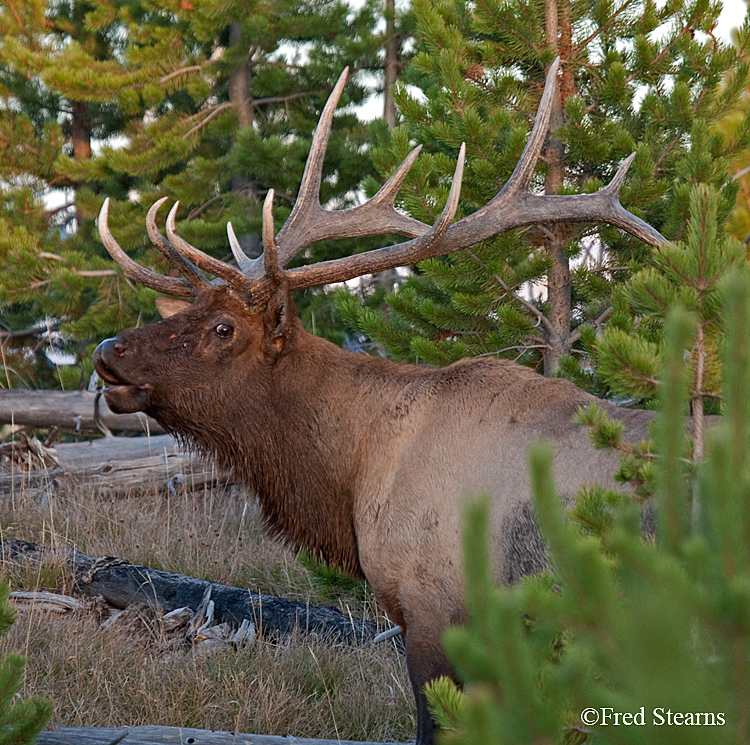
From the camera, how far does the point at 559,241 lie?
16.9ft

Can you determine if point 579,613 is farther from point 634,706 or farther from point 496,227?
point 496,227

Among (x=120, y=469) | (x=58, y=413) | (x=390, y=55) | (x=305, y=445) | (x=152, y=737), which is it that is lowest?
(x=152, y=737)

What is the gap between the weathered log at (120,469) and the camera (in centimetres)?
626

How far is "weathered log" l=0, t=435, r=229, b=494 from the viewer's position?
6262 millimetres

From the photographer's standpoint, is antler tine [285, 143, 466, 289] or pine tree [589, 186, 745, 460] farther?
antler tine [285, 143, 466, 289]

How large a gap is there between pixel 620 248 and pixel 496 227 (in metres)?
1.50

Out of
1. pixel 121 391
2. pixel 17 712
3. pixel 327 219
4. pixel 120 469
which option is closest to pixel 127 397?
pixel 121 391

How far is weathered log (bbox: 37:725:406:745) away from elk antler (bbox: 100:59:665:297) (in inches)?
70.1

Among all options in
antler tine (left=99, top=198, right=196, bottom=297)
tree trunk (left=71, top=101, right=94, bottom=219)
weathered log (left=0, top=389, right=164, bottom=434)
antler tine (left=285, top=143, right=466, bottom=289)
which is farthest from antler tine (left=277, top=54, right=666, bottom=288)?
tree trunk (left=71, top=101, right=94, bottom=219)

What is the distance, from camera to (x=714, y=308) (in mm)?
1868

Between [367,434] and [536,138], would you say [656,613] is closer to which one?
[367,434]

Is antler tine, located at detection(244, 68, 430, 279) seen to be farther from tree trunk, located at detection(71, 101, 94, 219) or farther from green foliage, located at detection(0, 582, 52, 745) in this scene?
tree trunk, located at detection(71, 101, 94, 219)

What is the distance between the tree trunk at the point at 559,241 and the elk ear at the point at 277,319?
2.02 metres

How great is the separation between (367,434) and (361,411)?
0.38ft
